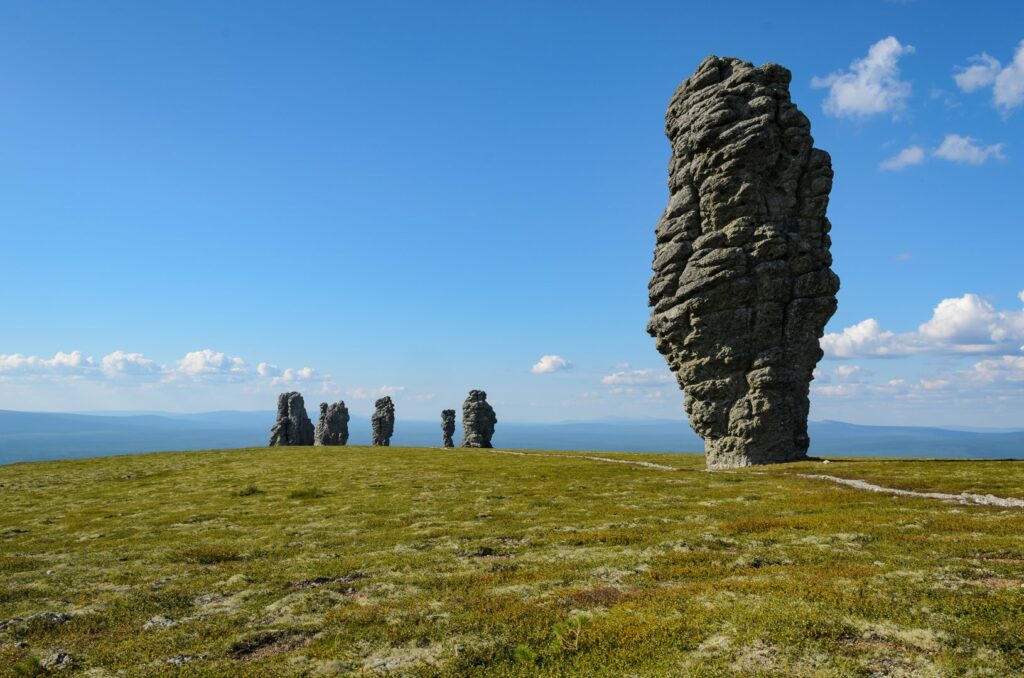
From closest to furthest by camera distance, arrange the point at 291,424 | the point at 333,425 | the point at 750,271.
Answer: the point at 750,271 → the point at 291,424 → the point at 333,425

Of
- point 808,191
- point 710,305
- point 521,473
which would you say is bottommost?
point 521,473

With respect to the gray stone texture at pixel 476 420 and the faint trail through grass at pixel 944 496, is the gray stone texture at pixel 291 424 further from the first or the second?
the faint trail through grass at pixel 944 496

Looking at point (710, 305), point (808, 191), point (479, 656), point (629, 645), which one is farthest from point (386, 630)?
point (808, 191)

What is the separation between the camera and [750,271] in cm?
5669

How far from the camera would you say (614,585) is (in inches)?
613

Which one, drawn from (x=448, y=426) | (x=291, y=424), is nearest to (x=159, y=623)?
(x=448, y=426)

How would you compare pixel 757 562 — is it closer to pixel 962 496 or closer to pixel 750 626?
pixel 750 626

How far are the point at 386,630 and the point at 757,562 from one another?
454 inches

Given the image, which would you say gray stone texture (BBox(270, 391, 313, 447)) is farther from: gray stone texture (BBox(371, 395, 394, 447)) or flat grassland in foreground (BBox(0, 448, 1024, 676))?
flat grassland in foreground (BBox(0, 448, 1024, 676))

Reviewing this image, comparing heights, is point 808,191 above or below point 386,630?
above

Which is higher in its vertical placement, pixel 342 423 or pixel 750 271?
pixel 750 271

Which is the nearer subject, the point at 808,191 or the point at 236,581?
the point at 236,581

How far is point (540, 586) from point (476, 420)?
102 meters

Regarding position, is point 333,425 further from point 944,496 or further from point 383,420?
point 944,496
